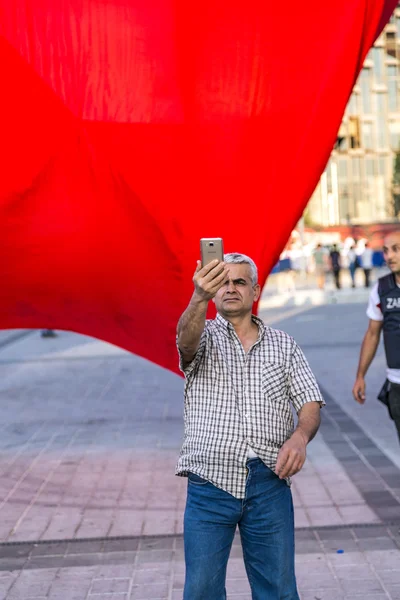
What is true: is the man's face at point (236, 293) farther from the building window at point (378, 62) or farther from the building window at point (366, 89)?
the building window at point (366, 89)

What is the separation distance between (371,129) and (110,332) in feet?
307

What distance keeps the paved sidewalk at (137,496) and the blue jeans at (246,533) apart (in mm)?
1415

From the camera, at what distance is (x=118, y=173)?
19.2 feet

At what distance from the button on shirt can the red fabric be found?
2.36m

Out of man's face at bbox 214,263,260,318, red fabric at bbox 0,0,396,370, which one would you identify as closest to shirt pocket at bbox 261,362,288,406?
man's face at bbox 214,263,260,318

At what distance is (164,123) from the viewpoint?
575 cm

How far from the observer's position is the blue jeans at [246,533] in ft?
11.5

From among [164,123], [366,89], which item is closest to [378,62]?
[366,89]

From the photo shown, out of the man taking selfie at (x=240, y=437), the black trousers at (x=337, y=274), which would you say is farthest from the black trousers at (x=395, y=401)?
the black trousers at (x=337, y=274)

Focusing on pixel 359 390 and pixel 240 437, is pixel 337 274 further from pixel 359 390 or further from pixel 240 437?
pixel 240 437

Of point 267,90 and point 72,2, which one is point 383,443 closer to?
point 267,90

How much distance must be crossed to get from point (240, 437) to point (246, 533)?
15.3 inches

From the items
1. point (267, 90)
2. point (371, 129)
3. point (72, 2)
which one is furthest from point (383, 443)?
point (371, 129)

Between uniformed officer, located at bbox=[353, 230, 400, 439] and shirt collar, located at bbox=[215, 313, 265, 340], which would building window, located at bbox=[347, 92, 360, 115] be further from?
shirt collar, located at bbox=[215, 313, 265, 340]
